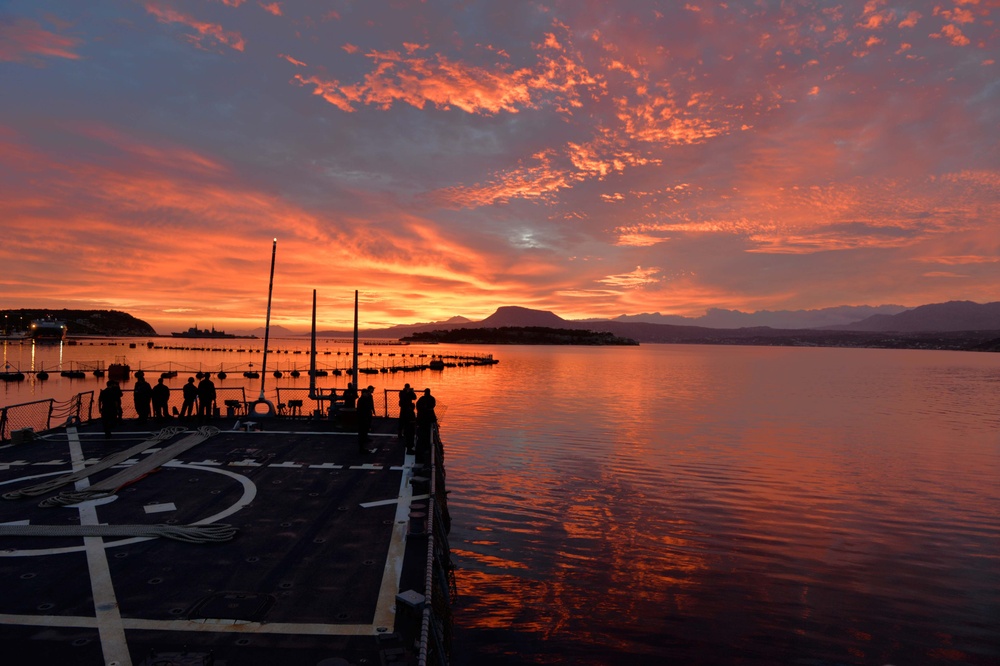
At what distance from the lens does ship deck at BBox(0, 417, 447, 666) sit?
8.03m

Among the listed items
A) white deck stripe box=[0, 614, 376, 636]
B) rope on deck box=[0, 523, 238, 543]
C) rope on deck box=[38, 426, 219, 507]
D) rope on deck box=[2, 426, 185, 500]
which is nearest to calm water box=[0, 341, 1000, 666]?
white deck stripe box=[0, 614, 376, 636]

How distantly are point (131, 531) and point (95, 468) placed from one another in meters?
7.19

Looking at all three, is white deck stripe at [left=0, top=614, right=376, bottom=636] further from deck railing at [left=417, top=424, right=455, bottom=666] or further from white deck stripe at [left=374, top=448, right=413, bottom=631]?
deck railing at [left=417, top=424, right=455, bottom=666]

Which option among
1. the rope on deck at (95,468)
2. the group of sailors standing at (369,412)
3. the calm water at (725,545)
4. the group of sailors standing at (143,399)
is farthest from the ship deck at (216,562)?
the calm water at (725,545)

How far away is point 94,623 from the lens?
8445mm

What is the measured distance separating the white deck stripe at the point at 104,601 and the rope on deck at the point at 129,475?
602 millimetres

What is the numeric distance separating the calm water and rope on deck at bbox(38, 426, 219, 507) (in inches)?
424

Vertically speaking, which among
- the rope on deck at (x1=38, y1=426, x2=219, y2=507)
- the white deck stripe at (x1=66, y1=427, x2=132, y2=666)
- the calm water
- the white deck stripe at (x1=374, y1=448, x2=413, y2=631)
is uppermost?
the rope on deck at (x1=38, y1=426, x2=219, y2=507)

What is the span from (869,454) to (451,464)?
29.2 meters

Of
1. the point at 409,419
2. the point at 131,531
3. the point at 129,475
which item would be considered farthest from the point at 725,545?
the point at 129,475

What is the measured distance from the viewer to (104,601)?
9.15 meters

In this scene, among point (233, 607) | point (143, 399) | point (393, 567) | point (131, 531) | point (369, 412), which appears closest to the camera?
point (233, 607)

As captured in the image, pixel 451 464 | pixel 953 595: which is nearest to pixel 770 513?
pixel 953 595

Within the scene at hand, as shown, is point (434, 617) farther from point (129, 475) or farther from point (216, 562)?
point (129, 475)
